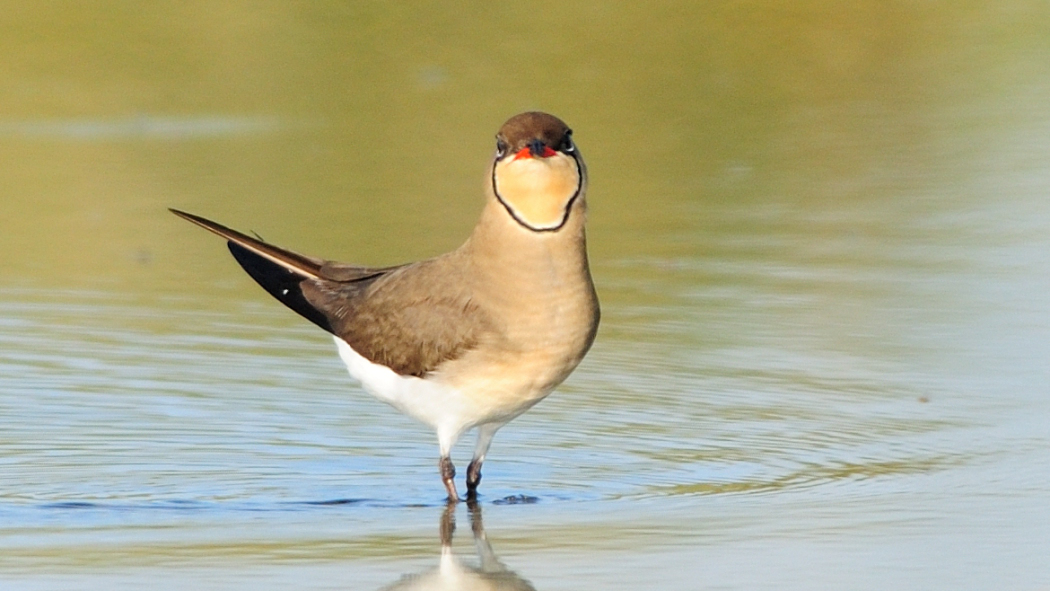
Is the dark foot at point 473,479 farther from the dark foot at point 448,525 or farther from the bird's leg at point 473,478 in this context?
the dark foot at point 448,525

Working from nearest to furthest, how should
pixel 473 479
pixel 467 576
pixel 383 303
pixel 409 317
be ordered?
1. pixel 467 576
2. pixel 473 479
3. pixel 409 317
4. pixel 383 303

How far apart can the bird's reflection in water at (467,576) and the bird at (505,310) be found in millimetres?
735

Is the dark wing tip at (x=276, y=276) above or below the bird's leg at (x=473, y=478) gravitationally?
above

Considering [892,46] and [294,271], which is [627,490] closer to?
[294,271]

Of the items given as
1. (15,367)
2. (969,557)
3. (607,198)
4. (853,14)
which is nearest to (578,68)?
(853,14)

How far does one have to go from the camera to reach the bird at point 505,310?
20.2 feet

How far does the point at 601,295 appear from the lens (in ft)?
29.9

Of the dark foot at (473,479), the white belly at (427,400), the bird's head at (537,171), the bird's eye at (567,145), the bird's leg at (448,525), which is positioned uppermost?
the bird's eye at (567,145)

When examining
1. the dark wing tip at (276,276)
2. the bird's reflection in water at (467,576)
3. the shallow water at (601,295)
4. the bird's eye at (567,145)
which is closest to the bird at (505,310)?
the bird's eye at (567,145)

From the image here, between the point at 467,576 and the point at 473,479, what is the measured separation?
1172mm

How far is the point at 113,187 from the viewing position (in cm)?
1223

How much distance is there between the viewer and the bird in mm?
6172

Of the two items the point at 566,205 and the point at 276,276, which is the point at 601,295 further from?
the point at 566,205

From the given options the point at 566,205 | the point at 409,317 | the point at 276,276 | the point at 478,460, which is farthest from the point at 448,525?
the point at 276,276
